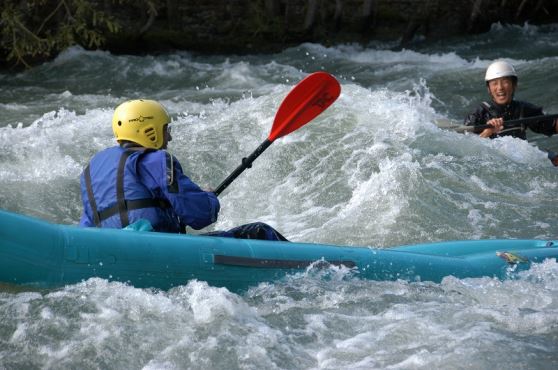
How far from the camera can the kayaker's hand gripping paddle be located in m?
6.02

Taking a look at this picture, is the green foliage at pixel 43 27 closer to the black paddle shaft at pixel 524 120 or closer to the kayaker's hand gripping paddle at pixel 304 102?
the black paddle shaft at pixel 524 120

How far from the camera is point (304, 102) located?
6215 mm

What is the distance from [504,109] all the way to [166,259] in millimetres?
4359

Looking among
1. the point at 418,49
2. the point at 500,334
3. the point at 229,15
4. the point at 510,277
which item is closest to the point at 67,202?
the point at 510,277

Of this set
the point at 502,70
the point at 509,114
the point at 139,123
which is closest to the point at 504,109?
the point at 509,114

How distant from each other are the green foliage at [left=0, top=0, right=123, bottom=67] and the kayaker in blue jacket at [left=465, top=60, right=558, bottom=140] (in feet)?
16.3

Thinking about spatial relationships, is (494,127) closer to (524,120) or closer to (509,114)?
(524,120)

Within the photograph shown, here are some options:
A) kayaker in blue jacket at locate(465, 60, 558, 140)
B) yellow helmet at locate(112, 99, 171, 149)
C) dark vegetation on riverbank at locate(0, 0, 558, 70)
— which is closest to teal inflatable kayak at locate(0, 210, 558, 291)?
yellow helmet at locate(112, 99, 171, 149)

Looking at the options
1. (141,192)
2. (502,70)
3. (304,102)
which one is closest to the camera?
(141,192)

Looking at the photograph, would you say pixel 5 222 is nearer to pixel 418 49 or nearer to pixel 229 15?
pixel 418 49

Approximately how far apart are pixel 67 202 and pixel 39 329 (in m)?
3.07

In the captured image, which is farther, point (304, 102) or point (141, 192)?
point (304, 102)

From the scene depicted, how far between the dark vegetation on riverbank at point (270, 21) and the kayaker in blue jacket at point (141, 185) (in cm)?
876

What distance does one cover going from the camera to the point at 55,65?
42.3ft
